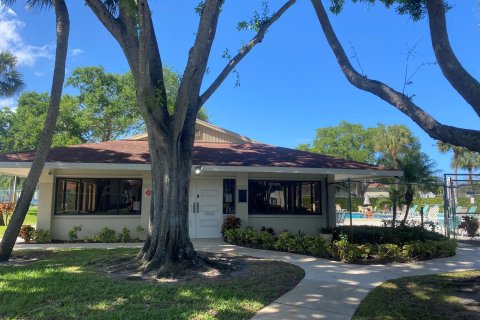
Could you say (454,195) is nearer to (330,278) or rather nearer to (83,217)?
(330,278)

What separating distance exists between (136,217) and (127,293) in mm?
8903

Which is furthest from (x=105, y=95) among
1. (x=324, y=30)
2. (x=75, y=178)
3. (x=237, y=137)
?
(x=324, y=30)

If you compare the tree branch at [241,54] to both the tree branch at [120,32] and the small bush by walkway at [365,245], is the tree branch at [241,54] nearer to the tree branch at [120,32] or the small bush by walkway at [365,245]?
the tree branch at [120,32]

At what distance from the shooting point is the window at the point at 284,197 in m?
16.2

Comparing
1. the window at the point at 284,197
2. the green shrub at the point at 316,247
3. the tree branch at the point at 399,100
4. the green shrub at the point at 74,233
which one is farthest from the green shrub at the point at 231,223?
the tree branch at the point at 399,100

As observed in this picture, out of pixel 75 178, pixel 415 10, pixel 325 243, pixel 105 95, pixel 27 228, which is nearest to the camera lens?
pixel 415 10

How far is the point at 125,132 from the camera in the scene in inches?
1459

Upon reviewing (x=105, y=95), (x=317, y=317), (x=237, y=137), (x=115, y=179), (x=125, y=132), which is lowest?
(x=317, y=317)

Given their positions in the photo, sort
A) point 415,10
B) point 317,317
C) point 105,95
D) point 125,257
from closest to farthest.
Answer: point 317,317, point 415,10, point 125,257, point 105,95

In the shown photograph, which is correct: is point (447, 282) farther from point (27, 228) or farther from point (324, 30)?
point (27, 228)

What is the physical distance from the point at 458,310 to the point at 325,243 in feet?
18.2

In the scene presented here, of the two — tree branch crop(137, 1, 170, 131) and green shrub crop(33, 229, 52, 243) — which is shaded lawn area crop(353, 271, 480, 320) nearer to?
tree branch crop(137, 1, 170, 131)

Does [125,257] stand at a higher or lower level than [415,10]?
lower

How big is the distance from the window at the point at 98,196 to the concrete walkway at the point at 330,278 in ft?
6.21
